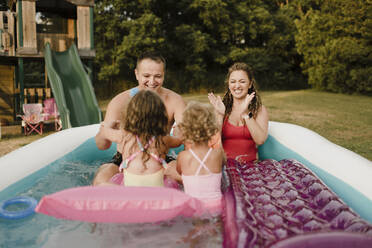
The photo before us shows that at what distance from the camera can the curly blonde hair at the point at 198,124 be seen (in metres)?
2.25

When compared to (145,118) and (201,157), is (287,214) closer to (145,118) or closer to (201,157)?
(201,157)

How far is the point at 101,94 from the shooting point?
16.5 meters

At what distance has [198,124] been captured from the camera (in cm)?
225

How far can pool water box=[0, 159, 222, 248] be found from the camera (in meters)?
2.18

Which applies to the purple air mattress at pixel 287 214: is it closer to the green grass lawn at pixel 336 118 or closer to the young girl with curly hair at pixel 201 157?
the young girl with curly hair at pixel 201 157

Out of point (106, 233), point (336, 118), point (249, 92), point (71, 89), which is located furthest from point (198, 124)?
point (336, 118)

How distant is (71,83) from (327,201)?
664 centimetres

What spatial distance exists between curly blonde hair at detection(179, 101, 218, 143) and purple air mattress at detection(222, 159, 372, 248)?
0.47 meters

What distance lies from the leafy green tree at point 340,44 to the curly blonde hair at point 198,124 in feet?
48.1

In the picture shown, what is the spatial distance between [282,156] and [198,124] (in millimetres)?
2071

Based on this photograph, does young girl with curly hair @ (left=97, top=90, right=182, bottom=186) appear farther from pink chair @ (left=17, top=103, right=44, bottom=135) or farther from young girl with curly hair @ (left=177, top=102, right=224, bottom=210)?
pink chair @ (left=17, top=103, right=44, bottom=135)

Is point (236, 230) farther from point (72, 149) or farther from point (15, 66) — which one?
point (15, 66)

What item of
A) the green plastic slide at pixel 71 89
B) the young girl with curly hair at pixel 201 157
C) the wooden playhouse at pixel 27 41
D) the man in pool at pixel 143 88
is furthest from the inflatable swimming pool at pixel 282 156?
the wooden playhouse at pixel 27 41

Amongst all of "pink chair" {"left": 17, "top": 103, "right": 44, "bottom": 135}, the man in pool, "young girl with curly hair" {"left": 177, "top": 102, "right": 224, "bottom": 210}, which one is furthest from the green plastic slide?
"young girl with curly hair" {"left": 177, "top": 102, "right": 224, "bottom": 210}
